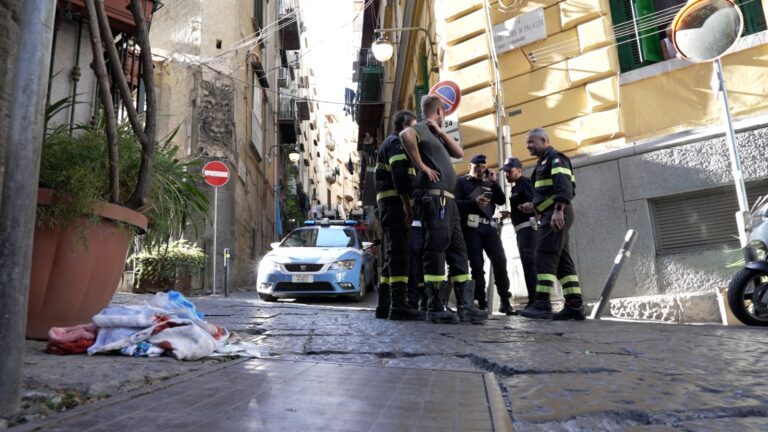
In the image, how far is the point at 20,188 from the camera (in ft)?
4.51

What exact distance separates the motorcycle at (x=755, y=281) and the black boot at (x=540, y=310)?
1.47 meters

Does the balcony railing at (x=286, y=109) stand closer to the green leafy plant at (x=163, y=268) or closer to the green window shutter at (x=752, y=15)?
the green leafy plant at (x=163, y=268)

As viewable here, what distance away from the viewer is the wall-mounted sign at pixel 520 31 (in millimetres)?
8695

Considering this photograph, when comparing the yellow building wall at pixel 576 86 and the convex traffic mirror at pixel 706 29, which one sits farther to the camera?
the yellow building wall at pixel 576 86

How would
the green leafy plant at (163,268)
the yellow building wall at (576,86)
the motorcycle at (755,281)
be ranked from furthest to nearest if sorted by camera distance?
the green leafy plant at (163,268) → the yellow building wall at (576,86) → the motorcycle at (755,281)

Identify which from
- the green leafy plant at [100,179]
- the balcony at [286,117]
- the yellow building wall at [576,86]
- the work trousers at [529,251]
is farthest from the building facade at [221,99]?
the green leafy plant at [100,179]

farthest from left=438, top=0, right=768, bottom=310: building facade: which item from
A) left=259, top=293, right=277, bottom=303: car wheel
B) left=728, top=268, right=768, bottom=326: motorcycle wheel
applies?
left=259, top=293, right=277, bottom=303: car wheel

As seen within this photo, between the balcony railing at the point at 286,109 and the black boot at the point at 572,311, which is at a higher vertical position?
the balcony railing at the point at 286,109

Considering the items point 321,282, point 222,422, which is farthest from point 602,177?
point 222,422

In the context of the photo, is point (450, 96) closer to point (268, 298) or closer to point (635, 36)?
point (635, 36)

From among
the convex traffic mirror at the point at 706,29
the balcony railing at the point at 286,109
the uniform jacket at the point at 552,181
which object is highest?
the balcony railing at the point at 286,109

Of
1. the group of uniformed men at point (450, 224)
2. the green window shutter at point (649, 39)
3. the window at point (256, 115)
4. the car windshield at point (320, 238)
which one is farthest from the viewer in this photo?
the window at point (256, 115)

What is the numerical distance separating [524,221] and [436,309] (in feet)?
6.58

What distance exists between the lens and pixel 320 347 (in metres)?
3.04
